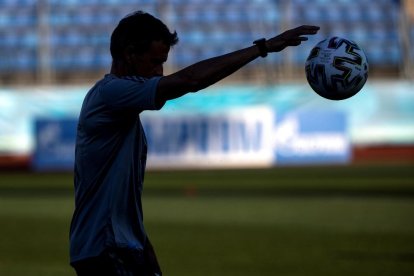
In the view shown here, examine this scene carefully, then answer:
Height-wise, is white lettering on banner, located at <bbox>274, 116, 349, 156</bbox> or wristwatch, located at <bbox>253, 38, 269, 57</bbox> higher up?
wristwatch, located at <bbox>253, 38, 269, 57</bbox>

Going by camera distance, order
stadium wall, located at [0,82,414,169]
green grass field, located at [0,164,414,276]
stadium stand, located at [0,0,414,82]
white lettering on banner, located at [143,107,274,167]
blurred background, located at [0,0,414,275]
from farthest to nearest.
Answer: stadium stand, located at [0,0,414,82] → stadium wall, located at [0,82,414,169] → white lettering on banner, located at [143,107,274,167] → blurred background, located at [0,0,414,275] → green grass field, located at [0,164,414,276]

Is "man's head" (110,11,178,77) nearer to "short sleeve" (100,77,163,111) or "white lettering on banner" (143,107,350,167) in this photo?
A: "short sleeve" (100,77,163,111)

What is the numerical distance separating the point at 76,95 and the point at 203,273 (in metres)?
22.7

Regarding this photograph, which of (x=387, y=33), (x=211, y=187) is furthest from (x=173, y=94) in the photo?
(x=387, y=33)

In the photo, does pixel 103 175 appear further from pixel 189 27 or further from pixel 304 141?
pixel 189 27

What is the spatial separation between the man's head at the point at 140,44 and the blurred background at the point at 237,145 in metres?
5.25

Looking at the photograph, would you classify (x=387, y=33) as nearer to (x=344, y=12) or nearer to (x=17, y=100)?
(x=344, y=12)

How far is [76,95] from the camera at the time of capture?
31312mm

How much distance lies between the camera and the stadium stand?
37469 mm

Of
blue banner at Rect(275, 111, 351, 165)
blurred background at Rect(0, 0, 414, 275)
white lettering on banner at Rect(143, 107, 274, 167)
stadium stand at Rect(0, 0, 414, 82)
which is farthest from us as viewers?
stadium stand at Rect(0, 0, 414, 82)

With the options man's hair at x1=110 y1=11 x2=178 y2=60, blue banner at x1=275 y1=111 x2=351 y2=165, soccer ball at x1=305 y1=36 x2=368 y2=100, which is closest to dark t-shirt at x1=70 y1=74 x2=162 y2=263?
man's hair at x1=110 y1=11 x2=178 y2=60

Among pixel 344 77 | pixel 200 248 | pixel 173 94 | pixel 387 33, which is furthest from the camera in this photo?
pixel 387 33

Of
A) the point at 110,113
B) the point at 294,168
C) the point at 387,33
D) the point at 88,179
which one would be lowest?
the point at 294,168

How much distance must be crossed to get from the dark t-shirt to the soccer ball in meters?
1.00
